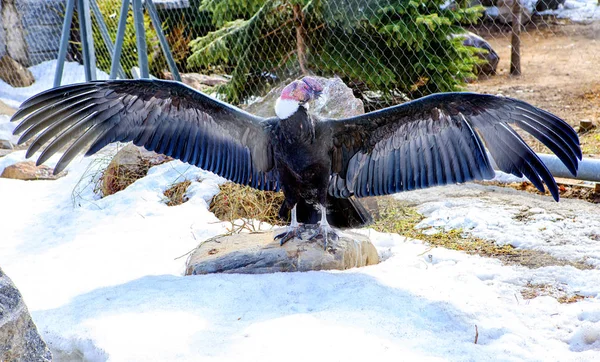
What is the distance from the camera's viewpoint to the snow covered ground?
2.54 metres

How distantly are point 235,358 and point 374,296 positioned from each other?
78cm

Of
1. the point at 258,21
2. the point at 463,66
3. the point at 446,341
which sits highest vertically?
the point at 258,21

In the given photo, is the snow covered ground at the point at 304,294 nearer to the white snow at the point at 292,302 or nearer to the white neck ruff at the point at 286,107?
the white snow at the point at 292,302

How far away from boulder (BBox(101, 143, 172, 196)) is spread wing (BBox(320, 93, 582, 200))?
7.33ft

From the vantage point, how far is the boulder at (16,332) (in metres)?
1.97

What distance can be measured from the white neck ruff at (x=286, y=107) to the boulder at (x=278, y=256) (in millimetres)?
689

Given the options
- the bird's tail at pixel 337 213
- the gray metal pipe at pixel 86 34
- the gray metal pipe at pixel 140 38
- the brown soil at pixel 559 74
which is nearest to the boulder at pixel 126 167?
the gray metal pipe at pixel 140 38

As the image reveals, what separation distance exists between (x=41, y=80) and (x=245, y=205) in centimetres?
670

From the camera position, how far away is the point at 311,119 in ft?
10.3

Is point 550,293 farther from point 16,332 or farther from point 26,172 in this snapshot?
point 26,172

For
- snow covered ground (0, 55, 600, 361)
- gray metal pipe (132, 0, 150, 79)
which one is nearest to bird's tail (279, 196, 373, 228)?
snow covered ground (0, 55, 600, 361)

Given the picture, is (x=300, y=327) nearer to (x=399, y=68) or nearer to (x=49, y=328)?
(x=49, y=328)

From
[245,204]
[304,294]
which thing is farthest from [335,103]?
[304,294]

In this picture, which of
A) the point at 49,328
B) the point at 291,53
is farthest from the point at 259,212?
the point at 291,53
